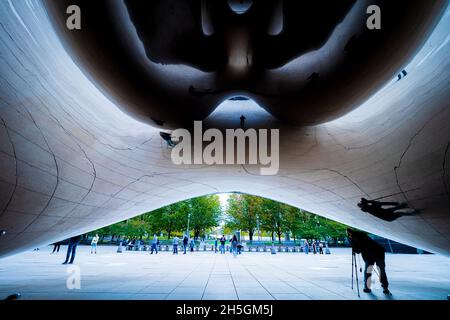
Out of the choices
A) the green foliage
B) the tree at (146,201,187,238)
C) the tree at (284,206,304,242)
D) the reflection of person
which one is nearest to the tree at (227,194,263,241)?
the green foliage

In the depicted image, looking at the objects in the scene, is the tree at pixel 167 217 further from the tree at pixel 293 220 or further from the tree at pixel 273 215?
the tree at pixel 293 220

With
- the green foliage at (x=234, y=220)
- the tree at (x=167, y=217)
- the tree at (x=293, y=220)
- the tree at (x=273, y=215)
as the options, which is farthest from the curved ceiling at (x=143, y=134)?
the tree at (x=273, y=215)

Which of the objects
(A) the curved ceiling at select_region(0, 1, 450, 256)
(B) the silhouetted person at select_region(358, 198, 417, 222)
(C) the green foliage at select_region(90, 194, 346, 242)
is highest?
(A) the curved ceiling at select_region(0, 1, 450, 256)

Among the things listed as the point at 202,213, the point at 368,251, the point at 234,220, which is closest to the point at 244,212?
the point at 234,220

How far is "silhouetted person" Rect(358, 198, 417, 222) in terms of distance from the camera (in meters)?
6.28

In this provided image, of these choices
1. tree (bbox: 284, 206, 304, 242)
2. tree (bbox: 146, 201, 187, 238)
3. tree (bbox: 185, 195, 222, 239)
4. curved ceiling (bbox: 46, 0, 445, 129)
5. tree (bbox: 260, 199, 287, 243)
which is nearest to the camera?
curved ceiling (bbox: 46, 0, 445, 129)

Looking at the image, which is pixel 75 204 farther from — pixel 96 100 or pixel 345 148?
pixel 345 148

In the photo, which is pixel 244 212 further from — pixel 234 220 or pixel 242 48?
pixel 242 48

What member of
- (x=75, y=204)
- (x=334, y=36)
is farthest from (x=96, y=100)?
(x=334, y=36)

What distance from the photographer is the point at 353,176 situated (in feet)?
20.6

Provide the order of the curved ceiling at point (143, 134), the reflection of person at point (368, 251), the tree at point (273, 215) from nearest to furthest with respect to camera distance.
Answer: the curved ceiling at point (143, 134) → the reflection of person at point (368, 251) → the tree at point (273, 215)

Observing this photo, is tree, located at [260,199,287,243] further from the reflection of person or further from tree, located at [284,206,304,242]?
the reflection of person

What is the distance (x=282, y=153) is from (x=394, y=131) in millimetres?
2429

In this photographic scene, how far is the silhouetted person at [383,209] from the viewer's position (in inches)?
247
